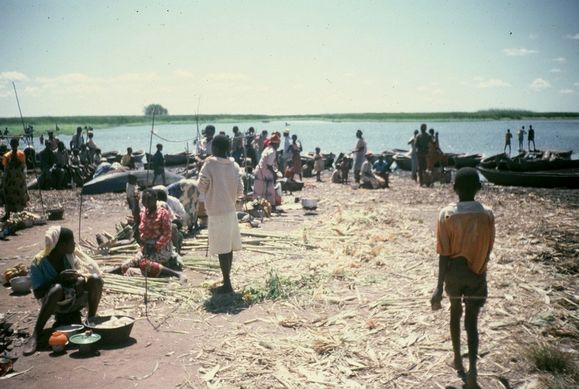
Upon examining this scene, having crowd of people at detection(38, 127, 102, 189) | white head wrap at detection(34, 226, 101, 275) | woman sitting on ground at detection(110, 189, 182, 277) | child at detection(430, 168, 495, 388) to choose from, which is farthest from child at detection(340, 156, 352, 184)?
child at detection(430, 168, 495, 388)

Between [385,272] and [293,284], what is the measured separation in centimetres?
143

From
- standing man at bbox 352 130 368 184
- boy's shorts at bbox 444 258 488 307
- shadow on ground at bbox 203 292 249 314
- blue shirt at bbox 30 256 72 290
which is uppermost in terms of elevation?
standing man at bbox 352 130 368 184

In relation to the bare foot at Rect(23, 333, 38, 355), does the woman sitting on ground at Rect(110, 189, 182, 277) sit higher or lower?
higher

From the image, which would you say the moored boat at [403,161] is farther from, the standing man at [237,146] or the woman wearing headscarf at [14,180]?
the woman wearing headscarf at [14,180]

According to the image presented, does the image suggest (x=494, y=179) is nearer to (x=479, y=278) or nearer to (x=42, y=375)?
(x=479, y=278)

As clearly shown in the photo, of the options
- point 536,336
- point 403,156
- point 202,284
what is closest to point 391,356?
point 536,336

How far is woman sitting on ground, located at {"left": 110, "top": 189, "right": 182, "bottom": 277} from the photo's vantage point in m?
6.02

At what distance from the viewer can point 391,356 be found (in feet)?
12.9

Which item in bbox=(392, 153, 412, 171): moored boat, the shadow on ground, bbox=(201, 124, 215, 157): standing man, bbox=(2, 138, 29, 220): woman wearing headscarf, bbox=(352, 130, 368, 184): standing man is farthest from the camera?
bbox=(392, 153, 412, 171): moored boat

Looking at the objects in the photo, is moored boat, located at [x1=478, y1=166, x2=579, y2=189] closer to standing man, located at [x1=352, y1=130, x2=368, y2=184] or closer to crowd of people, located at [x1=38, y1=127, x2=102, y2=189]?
standing man, located at [x1=352, y1=130, x2=368, y2=184]

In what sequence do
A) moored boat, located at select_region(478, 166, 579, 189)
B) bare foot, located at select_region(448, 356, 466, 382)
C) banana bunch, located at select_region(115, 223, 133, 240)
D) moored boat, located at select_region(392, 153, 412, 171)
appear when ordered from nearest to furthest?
bare foot, located at select_region(448, 356, 466, 382), banana bunch, located at select_region(115, 223, 133, 240), moored boat, located at select_region(478, 166, 579, 189), moored boat, located at select_region(392, 153, 412, 171)

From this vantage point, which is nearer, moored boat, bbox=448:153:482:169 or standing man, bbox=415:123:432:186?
standing man, bbox=415:123:432:186

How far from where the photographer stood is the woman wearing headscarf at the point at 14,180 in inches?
378

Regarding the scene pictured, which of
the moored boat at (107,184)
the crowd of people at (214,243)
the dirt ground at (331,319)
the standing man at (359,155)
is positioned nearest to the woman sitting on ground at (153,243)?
the crowd of people at (214,243)
